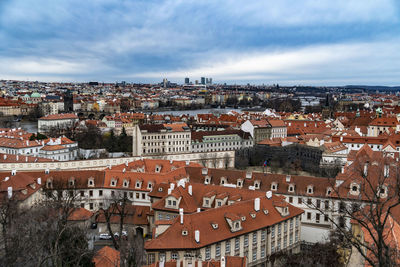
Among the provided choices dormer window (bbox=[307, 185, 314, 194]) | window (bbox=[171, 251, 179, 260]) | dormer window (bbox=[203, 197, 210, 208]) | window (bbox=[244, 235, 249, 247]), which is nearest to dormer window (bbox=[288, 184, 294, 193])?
dormer window (bbox=[307, 185, 314, 194])

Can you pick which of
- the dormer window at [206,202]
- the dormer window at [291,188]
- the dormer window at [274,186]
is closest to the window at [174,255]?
the dormer window at [206,202]

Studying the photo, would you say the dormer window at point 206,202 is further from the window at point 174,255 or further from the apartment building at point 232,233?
the window at point 174,255

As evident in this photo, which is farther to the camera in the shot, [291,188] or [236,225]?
[291,188]

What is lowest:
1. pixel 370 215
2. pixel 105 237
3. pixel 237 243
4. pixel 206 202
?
pixel 105 237

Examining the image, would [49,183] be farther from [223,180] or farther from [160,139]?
[160,139]

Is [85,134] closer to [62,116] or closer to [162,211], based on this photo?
[62,116]

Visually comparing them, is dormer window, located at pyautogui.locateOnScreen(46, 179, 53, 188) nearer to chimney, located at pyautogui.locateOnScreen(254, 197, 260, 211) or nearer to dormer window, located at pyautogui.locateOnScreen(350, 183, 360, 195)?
chimney, located at pyautogui.locateOnScreen(254, 197, 260, 211)

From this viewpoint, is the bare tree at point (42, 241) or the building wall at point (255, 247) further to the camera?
the building wall at point (255, 247)

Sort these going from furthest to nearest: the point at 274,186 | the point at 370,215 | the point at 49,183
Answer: the point at 49,183 → the point at 274,186 → the point at 370,215

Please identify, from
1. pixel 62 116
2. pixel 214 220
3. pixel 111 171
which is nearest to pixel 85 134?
pixel 62 116

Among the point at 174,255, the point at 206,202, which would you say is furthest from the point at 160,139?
the point at 174,255

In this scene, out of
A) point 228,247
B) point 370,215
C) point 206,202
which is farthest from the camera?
point 206,202

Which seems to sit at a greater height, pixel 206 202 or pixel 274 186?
pixel 206 202
